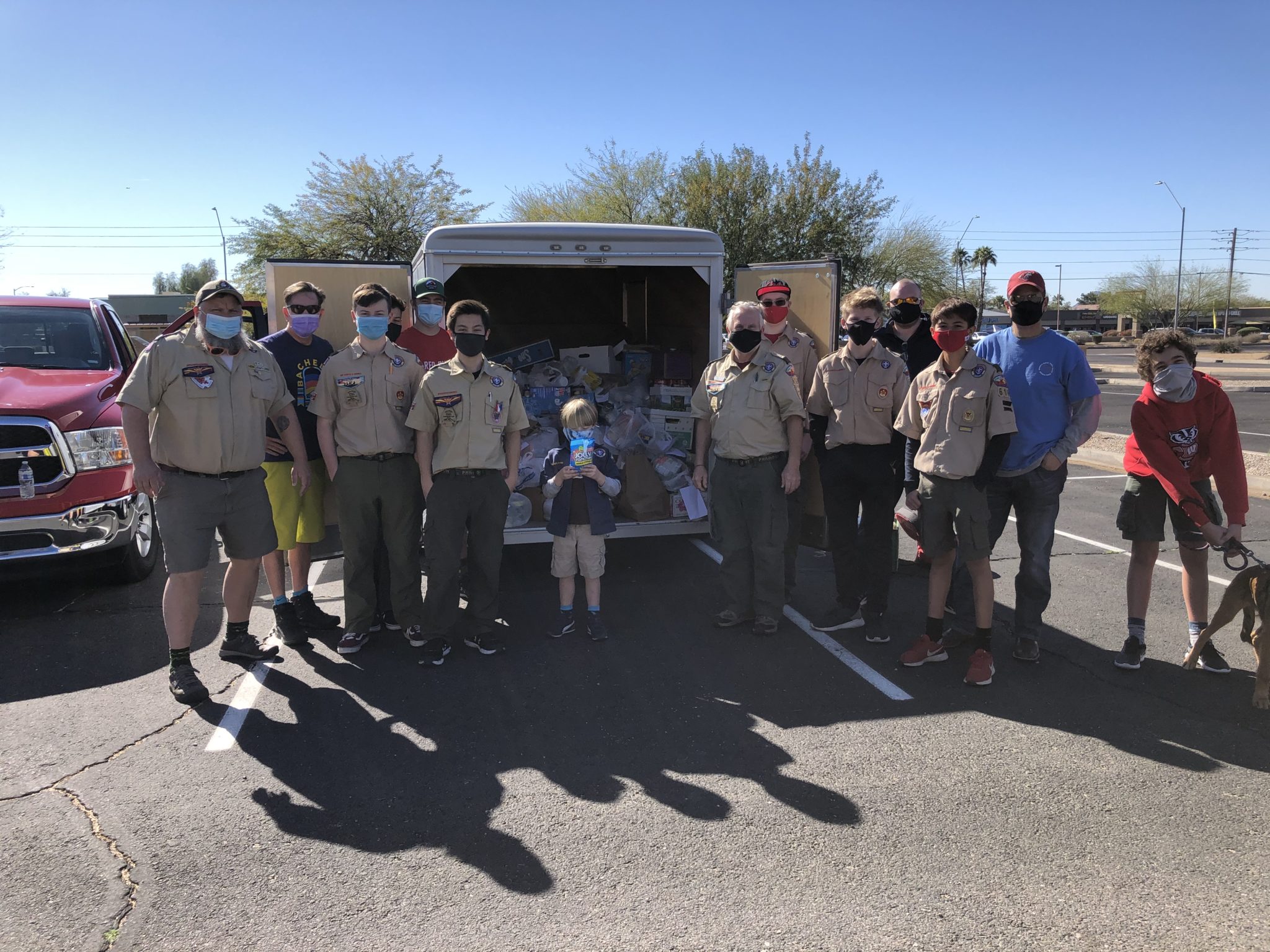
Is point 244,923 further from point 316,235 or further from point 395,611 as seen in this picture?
point 316,235

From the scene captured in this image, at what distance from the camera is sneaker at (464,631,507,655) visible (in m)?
5.16

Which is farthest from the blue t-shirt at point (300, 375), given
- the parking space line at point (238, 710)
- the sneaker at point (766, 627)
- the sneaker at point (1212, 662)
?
the sneaker at point (1212, 662)

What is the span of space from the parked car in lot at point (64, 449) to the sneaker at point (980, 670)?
537cm

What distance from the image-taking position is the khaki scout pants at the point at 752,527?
5.27 m

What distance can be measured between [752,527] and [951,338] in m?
1.58

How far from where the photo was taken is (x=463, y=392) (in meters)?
4.86

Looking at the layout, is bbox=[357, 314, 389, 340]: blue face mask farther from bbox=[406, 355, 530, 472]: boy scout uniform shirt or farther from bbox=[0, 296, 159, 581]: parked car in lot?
bbox=[0, 296, 159, 581]: parked car in lot

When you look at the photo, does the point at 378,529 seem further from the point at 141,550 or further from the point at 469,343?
the point at 141,550

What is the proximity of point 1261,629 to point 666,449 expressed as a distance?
12.6ft

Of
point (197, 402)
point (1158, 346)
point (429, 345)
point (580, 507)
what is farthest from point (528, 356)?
point (1158, 346)

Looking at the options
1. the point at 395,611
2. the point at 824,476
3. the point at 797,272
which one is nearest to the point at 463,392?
the point at 395,611

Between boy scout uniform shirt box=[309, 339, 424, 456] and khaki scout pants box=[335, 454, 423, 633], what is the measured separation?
0.35 feet

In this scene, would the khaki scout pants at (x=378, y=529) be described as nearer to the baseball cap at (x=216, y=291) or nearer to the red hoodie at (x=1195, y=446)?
the baseball cap at (x=216, y=291)

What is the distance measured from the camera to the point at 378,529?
16.9 ft
